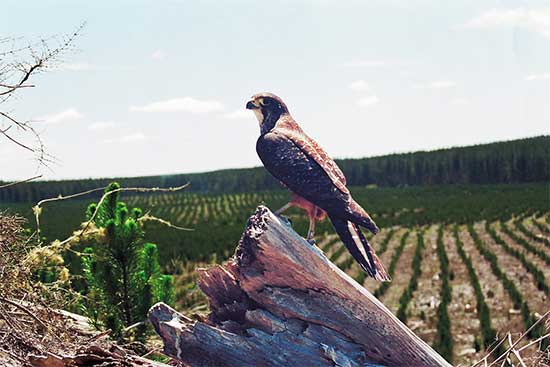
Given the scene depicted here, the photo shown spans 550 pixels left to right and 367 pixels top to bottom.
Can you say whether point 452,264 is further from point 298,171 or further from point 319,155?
point 298,171

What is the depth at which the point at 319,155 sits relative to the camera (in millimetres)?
3949

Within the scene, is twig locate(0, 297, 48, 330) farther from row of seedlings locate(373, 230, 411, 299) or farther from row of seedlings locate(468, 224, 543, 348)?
row of seedlings locate(373, 230, 411, 299)

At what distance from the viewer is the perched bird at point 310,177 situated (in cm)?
370

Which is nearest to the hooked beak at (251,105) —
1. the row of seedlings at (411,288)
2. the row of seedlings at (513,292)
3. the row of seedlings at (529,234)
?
the row of seedlings at (513,292)

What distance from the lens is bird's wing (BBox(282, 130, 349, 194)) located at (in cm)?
383

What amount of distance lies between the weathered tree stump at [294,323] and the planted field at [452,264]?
105 cm

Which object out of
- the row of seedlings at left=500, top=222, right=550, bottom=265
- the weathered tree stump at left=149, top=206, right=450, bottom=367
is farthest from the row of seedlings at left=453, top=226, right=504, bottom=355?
the weathered tree stump at left=149, top=206, right=450, bottom=367

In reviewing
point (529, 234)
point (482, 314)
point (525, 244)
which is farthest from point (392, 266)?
point (529, 234)

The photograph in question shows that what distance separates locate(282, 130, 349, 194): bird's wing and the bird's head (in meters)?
0.16

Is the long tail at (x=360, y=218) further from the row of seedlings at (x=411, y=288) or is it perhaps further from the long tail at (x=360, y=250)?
the row of seedlings at (x=411, y=288)

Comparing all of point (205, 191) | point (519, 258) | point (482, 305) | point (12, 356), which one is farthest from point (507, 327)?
point (205, 191)

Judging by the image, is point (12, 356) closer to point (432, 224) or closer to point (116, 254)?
point (116, 254)

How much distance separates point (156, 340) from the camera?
525 centimetres

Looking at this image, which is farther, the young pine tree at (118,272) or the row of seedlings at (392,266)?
the row of seedlings at (392,266)
